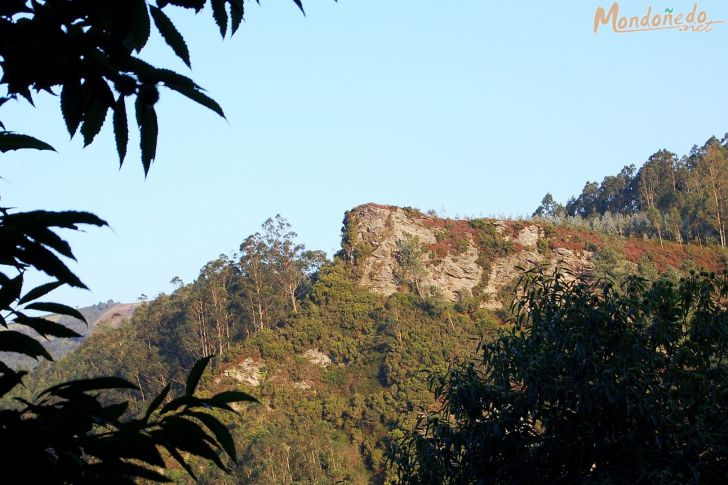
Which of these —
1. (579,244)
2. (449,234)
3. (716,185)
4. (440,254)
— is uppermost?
(716,185)

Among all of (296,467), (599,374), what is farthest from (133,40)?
(296,467)

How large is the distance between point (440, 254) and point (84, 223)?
2614 centimetres

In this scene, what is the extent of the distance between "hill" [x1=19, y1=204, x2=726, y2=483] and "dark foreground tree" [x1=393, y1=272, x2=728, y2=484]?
1455 centimetres

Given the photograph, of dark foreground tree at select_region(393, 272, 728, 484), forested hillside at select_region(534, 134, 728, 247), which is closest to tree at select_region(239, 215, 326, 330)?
forested hillside at select_region(534, 134, 728, 247)

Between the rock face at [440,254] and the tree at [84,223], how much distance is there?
2454 centimetres

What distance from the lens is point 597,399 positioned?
13.0 ft

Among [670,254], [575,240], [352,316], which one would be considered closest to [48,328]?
[352,316]

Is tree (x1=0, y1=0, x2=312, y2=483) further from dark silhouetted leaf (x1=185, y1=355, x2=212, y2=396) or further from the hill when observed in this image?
the hill

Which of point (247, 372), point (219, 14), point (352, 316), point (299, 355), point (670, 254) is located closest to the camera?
point (219, 14)

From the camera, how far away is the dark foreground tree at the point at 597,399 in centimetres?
393

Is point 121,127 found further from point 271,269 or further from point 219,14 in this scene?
point 271,269

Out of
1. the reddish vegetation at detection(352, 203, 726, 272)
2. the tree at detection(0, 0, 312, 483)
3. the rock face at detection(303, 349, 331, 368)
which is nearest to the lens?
the tree at detection(0, 0, 312, 483)

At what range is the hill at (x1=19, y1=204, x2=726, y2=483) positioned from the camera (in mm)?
21000

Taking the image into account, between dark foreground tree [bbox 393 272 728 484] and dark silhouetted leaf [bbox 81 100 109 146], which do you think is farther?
dark foreground tree [bbox 393 272 728 484]
